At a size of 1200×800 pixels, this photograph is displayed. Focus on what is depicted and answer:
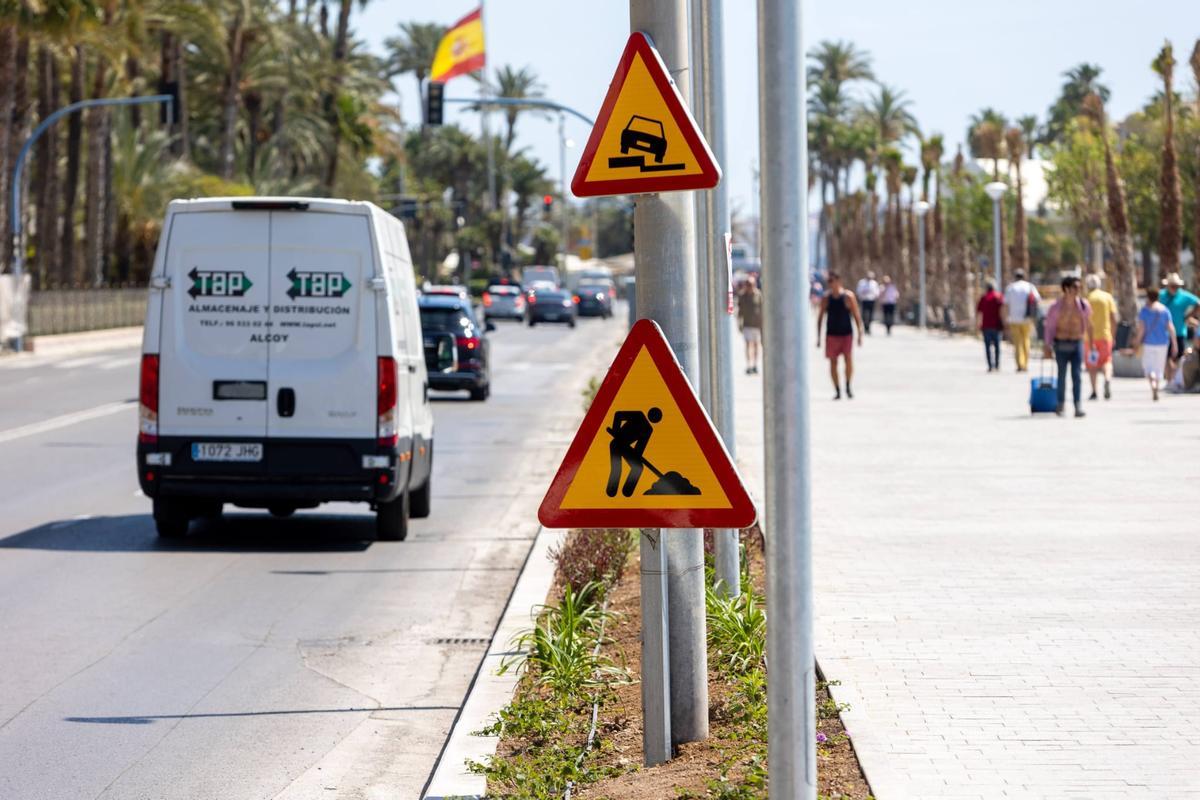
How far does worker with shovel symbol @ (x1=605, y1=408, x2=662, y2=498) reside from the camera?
541 centimetres

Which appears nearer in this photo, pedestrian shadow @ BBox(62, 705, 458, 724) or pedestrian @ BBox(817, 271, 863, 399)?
pedestrian shadow @ BBox(62, 705, 458, 724)

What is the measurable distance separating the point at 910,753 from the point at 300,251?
767cm

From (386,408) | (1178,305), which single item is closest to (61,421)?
(386,408)

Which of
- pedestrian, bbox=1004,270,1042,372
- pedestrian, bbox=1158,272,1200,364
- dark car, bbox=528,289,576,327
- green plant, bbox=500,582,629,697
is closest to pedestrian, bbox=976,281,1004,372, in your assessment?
pedestrian, bbox=1004,270,1042,372

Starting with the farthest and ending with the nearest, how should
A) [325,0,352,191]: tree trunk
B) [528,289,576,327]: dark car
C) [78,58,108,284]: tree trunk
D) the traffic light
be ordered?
1. [325,0,352,191]: tree trunk
2. [528,289,576,327]: dark car
3. [78,58,108,284]: tree trunk
4. the traffic light

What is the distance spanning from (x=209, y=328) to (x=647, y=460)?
8.23 metres

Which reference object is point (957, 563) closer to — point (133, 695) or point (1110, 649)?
point (1110, 649)

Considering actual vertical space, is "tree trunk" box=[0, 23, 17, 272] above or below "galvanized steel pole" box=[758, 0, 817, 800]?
above

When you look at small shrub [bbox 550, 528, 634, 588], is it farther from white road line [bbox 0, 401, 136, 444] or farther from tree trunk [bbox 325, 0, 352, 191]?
tree trunk [bbox 325, 0, 352, 191]

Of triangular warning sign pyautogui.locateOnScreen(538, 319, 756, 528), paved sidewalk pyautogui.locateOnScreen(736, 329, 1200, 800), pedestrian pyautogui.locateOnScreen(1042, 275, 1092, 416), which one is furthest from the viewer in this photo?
pedestrian pyautogui.locateOnScreen(1042, 275, 1092, 416)

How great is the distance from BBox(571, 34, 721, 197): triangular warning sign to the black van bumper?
24.5 ft

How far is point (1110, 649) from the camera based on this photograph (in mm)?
8359

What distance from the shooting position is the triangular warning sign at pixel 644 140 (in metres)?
5.62

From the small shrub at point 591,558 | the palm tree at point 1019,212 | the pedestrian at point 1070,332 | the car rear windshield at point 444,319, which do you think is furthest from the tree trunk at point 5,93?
the small shrub at point 591,558
